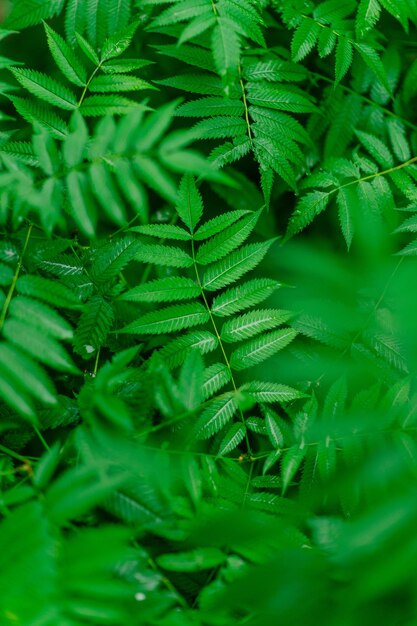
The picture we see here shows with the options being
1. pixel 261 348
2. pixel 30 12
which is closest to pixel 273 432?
pixel 261 348

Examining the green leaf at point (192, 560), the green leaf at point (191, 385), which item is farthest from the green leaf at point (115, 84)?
the green leaf at point (192, 560)

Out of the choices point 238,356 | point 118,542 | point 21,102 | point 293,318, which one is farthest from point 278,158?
point 118,542

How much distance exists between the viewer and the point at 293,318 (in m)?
1.75

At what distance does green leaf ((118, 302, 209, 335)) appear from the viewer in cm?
158

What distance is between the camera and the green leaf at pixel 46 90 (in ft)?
5.52

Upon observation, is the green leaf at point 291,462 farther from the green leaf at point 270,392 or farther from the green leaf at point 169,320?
the green leaf at point 169,320

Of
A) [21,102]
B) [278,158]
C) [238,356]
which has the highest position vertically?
[21,102]

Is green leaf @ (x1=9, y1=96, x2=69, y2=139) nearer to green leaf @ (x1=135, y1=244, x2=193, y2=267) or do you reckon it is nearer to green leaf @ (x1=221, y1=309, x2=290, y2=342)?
green leaf @ (x1=135, y1=244, x2=193, y2=267)

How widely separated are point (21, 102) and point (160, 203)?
73 centimetres

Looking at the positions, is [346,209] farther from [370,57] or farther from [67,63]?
[67,63]

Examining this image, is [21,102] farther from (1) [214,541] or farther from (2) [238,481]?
(1) [214,541]

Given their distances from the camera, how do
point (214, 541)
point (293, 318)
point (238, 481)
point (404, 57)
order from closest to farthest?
1. point (214, 541)
2. point (238, 481)
3. point (293, 318)
4. point (404, 57)

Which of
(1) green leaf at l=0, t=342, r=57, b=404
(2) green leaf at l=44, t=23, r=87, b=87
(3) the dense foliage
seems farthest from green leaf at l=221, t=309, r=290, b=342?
(2) green leaf at l=44, t=23, r=87, b=87

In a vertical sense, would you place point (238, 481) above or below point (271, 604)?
below
